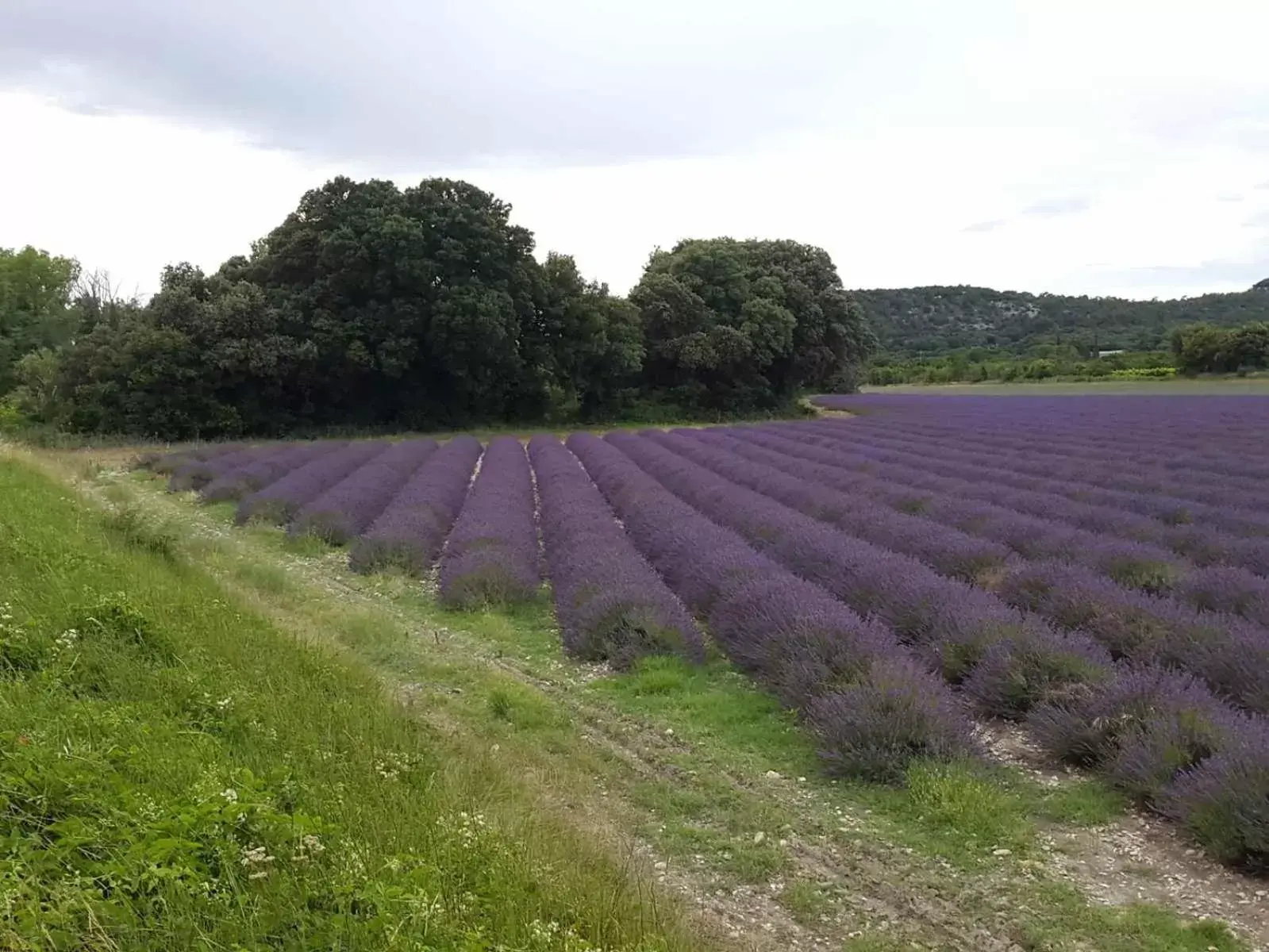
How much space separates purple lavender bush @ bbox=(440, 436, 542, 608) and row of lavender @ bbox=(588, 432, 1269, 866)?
149 centimetres

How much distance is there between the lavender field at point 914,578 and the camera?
4.69 m

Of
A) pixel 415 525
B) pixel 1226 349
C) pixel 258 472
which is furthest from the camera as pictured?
pixel 1226 349

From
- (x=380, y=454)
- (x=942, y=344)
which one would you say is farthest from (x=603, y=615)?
(x=942, y=344)

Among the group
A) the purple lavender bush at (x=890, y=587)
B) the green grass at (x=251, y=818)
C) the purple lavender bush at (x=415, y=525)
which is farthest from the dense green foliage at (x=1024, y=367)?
the green grass at (x=251, y=818)

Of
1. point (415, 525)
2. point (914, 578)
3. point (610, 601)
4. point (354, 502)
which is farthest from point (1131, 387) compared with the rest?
point (610, 601)

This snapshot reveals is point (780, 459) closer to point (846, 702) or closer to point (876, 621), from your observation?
point (876, 621)

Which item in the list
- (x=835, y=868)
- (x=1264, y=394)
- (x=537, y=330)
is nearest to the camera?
(x=835, y=868)

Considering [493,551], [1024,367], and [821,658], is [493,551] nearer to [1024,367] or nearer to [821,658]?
[821,658]

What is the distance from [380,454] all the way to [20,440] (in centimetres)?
1243

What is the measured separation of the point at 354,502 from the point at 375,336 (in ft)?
56.6

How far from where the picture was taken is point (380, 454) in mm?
19875

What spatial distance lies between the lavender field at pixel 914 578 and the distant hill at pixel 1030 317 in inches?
2779

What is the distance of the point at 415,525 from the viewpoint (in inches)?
438

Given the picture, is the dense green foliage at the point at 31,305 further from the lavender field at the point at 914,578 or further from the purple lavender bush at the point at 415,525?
the purple lavender bush at the point at 415,525
